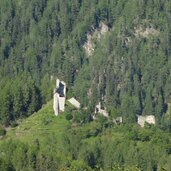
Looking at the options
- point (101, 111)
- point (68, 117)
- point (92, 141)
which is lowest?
point (92, 141)

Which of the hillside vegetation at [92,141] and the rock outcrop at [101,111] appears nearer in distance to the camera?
the hillside vegetation at [92,141]

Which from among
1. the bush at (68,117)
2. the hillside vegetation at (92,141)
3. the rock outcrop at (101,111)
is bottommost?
the hillside vegetation at (92,141)

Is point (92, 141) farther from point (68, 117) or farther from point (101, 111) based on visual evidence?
point (101, 111)

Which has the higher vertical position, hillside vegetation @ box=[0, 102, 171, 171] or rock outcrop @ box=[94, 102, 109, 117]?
rock outcrop @ box=[94, 102, 109, 117]

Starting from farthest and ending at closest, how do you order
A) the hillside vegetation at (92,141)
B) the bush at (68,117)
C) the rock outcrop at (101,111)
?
the rock outcrop at (101,111) < the bush at (68,117) < the hillside vegetation at (92,141)

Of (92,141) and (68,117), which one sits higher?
(68,117)

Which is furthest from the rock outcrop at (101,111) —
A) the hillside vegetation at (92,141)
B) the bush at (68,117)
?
the bush at (68,117)

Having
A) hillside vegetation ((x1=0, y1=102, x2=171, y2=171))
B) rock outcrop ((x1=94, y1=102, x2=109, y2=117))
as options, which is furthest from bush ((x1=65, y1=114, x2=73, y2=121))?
rock outcrop ((x1=94, y1=102, x2=109, y2=117))

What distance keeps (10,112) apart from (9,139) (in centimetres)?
912

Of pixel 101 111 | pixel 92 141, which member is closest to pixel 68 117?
pixel 92 141

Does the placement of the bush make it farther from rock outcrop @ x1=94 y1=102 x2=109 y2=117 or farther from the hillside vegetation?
rock outcrop @ x1=94 y1=102 x2=109 y2=117

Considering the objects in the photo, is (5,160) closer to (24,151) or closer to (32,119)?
(24,151)

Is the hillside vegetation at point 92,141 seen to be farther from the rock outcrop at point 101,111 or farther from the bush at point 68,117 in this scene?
the rock outcrop at point 101,111

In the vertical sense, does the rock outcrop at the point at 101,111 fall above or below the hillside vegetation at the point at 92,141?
above
